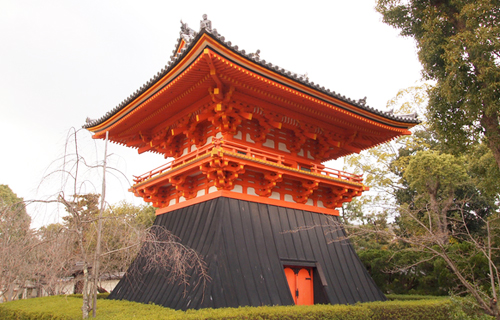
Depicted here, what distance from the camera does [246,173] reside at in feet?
35.8

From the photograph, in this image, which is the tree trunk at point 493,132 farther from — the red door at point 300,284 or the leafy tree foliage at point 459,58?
the red door at point 300,284

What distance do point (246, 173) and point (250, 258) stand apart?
262 cm

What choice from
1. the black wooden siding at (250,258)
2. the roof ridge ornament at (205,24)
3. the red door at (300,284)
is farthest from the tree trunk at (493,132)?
the roof ridge ornament at (205,24)

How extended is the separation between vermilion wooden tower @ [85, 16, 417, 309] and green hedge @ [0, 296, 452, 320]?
2.98 ft

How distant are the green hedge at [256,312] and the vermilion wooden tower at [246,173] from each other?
35.8 inches

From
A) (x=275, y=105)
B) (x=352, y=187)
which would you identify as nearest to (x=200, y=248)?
(x=275, y=105)

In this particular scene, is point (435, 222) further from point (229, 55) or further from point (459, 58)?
point (229, 55)

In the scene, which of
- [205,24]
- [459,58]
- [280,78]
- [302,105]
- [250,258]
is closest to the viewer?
[205,24]

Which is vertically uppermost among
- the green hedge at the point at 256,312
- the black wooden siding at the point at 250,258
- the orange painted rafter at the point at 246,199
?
the orange painted rafter at the point at 246,199

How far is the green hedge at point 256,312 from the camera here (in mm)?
7434

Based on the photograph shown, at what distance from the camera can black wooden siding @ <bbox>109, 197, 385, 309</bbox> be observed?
8.95 meters

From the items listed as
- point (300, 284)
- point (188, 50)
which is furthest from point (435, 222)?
point (188, 50)

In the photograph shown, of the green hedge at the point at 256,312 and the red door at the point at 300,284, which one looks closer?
the green hedge at the point at 256,312

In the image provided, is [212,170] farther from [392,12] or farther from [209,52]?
[392,12]
